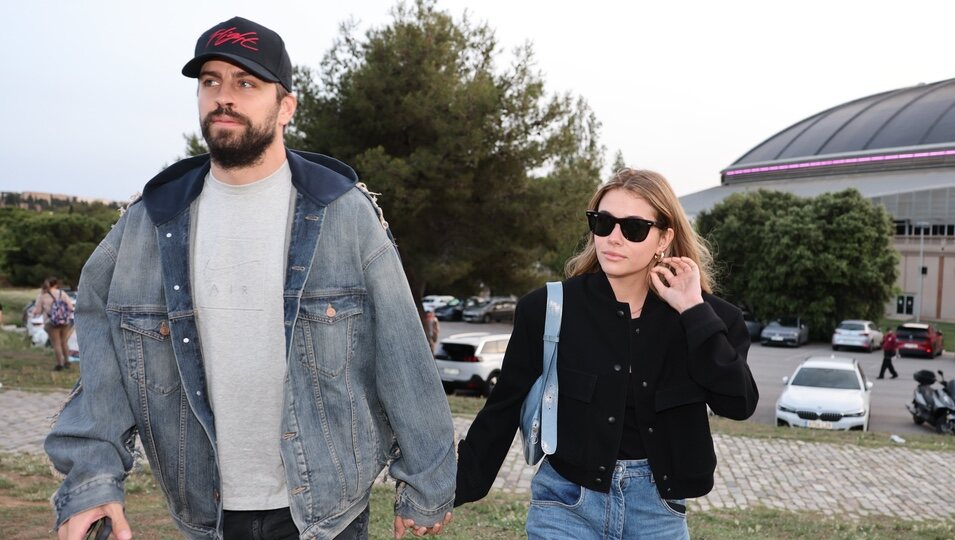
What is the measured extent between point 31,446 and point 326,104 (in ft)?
38.2

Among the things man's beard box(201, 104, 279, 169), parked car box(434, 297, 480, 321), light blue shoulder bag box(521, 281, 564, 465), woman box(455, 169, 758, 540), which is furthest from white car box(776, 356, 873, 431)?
parked car box(434, 297, 480, 321)

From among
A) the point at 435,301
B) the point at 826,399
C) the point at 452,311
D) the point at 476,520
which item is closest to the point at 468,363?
the point at 826,399

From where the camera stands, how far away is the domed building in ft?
202

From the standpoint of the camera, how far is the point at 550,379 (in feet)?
10.1

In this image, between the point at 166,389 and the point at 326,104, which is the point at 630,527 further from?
the point at 326,104

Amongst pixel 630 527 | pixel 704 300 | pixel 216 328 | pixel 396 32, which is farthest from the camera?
pixel 396 32

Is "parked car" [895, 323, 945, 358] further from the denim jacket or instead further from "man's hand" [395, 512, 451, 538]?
the denim jacket

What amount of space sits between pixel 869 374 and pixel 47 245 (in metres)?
48.6

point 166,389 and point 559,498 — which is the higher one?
point 166,389

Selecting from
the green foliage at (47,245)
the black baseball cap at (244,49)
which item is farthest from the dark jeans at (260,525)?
the green foliage at (47,245)

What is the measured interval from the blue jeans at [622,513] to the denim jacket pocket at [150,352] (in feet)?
4.81

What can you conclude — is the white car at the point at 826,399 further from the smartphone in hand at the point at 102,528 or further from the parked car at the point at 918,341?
the parked car at the point at 918,341

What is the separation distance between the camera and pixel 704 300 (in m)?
3.24

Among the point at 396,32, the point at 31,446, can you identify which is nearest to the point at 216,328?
the point at 31,446
